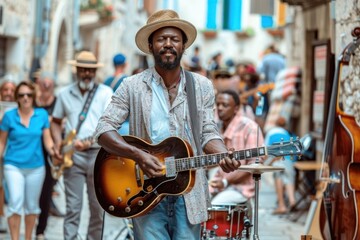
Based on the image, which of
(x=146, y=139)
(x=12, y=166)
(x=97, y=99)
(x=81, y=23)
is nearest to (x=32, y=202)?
(x=12, y=166)

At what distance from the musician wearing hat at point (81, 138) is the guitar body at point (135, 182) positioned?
2.74 m

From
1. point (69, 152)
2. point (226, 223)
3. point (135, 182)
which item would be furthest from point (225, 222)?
point (69, 152)

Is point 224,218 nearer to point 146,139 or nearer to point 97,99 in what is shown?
point 146,139

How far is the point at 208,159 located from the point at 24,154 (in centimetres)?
435

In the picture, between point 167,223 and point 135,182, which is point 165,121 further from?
point 167,223

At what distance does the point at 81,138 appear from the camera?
9.19m

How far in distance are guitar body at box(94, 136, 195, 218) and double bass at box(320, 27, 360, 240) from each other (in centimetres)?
185

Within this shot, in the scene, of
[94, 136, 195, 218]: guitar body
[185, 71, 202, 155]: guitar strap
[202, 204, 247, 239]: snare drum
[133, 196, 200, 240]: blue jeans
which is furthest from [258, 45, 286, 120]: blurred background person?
[133, 196, 200, 240]: blue jeans

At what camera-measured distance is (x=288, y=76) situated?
16594mm

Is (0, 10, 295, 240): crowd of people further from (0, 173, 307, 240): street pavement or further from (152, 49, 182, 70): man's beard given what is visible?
(0, 173, 307, 240): street pavement

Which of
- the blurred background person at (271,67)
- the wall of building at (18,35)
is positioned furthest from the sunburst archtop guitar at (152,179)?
the blurred background person at (271,67)

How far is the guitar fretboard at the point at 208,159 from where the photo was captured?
544cm

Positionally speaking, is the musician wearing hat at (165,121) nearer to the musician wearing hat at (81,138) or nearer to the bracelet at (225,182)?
the bracelet at (225,182)

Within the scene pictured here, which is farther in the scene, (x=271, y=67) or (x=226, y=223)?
(x=271, y=67)
